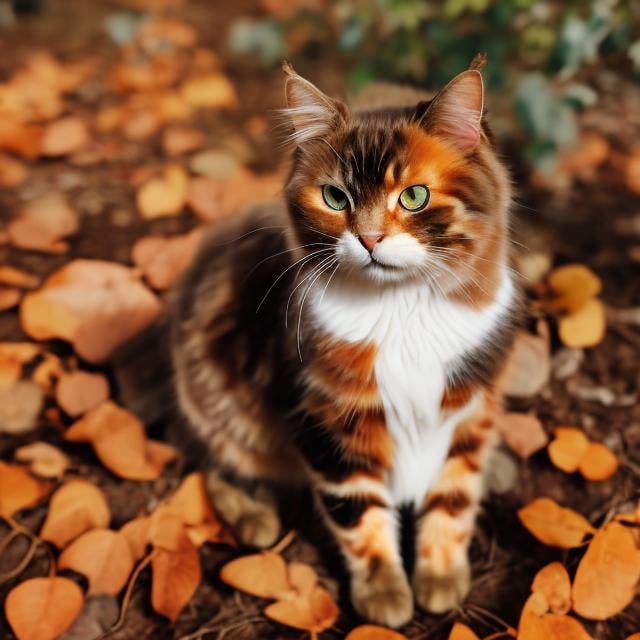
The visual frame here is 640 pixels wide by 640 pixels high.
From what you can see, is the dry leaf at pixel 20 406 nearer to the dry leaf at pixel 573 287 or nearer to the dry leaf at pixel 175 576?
the dry leaf at pixel 175 576

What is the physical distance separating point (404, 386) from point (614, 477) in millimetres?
593

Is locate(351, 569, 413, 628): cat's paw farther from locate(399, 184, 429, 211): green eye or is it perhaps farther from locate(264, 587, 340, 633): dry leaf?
locate(399, 184, 429, 211): green eye

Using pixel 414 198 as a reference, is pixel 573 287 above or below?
below

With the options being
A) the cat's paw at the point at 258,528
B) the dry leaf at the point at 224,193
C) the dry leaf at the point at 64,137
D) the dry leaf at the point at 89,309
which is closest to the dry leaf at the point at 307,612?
the cat's paw at the point at 258,528

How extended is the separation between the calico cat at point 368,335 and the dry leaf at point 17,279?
1.71 ft

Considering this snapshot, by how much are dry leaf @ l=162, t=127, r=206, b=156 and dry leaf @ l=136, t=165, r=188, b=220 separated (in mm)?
210

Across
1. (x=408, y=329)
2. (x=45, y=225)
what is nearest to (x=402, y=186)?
(x=408, y=329)

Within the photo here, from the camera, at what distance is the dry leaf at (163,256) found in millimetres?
1972

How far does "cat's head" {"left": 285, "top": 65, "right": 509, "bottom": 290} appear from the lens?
3.68 feet

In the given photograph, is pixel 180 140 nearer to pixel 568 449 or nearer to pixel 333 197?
pixel 333 197

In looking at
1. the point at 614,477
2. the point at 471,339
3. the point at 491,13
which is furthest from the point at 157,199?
the point at 614,477

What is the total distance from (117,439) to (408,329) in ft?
2.46

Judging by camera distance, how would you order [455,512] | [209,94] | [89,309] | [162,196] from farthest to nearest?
1. [209,94]
2. [162,196]
3. [89,309]
4. [455,512]

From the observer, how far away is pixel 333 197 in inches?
46.9
